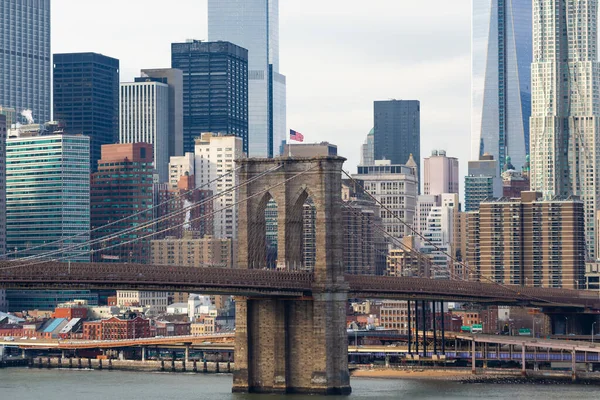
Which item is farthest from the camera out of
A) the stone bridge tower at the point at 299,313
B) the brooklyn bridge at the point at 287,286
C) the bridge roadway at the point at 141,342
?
the bridge roadway at the point at 141,342

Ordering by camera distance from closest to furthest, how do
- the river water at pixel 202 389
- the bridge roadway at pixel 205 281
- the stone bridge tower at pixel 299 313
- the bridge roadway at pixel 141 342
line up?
the bridge roadway at pixel 205 281, the stone bridge tower at pixel 299 313, the river water at pixel 202 389, the bridge roadway at pixel 141 342

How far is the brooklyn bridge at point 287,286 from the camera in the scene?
90125mm

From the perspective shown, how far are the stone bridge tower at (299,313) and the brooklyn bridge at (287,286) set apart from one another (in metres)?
0.05

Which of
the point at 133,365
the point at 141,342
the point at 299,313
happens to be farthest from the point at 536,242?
the point at 299,313

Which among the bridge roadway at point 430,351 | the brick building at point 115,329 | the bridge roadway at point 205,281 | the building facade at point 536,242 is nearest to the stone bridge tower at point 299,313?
the bridge roadway at point 205,281

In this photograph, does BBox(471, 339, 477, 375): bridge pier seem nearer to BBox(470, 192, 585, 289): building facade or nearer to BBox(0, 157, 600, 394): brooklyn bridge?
BBox(0, 157, 600, 394): brooklyn bridge

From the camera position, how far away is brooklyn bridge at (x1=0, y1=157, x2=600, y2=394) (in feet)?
Result: 296

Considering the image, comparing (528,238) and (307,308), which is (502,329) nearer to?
(528,238)

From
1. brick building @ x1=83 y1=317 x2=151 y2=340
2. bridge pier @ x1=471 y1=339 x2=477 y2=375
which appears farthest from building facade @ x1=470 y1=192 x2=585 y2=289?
bridge pier @ x1=471 y1=339 x2=477 y2=375

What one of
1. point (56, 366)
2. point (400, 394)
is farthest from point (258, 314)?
point (56, 366)

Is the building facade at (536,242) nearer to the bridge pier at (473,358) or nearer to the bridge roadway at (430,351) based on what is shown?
the bridge roadway at (430,351)

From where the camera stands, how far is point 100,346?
139250 mm

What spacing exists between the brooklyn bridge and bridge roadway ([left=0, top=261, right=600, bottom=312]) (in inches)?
3.1

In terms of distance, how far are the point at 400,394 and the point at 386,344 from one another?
1758 inches
